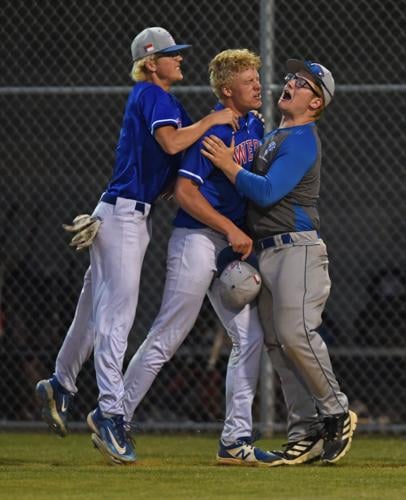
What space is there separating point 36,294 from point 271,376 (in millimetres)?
2222

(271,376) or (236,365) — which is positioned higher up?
(236,365)

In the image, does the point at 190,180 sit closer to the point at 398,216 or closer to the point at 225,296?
the point at 225,296

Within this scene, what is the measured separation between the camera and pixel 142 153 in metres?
6.56

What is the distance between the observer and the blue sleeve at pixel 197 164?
255 inches

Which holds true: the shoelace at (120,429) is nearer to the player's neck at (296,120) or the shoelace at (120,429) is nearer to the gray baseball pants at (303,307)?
the gray baseball pants at (303,307)

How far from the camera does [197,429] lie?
351 inches

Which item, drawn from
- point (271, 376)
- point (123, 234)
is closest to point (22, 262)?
point (271, 376)

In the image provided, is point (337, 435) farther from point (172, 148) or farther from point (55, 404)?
point (172, 148)

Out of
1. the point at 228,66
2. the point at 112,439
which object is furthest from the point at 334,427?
the point at 228,66

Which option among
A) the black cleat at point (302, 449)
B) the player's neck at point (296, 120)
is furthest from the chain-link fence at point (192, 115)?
the player's neck at point (296, 120)

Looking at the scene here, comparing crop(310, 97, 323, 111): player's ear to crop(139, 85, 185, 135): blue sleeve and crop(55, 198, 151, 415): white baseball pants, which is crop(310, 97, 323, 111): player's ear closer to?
crop(139, 85, 185, 135): blue sleeve

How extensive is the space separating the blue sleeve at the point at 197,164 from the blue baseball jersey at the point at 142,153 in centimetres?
12

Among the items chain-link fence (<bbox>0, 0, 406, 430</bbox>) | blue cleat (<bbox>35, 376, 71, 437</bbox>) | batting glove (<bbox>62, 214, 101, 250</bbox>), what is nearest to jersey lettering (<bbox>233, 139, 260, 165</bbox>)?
batting glove (<bbox>62, 214, 101, 250</bbox>)

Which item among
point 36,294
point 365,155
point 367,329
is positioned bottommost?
point 367,329
